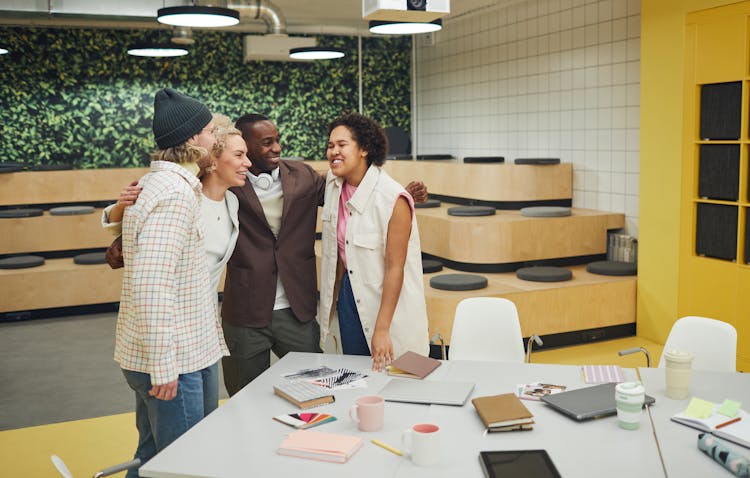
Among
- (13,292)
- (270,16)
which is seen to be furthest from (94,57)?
(13,292)

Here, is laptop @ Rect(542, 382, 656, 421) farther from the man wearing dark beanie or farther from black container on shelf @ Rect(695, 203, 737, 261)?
black container on shelf @ Rect(695, 203, 737, 261)

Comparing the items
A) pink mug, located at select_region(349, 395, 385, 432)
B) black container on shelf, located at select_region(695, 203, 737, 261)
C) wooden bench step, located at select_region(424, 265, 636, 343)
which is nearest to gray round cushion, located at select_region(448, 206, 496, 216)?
wooden bench step, located at select_region(424, 265, 636, 343)

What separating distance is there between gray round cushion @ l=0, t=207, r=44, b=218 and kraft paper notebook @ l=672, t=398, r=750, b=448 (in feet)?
22.9

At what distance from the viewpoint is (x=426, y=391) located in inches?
102

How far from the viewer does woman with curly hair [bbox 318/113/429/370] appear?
309cm

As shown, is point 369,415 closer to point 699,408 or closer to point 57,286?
point 699,408

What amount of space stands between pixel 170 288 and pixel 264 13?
20.1ft

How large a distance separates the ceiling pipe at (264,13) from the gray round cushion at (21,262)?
3126mm

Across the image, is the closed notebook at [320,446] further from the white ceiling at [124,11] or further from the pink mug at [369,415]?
the white ceiling at [124,11]

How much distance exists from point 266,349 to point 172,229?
111cm

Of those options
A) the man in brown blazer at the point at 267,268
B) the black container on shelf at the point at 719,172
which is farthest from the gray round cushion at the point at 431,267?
the man in brown blazer at the point at 267,268

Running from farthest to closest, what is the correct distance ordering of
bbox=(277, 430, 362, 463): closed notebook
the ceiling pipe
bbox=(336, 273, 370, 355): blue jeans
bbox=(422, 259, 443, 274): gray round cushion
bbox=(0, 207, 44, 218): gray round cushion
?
the ceiling pipe → bbox=(0, 207, 44, 218): gray round cushion → bbox=(422, 259, 443, 274): gray round cushion → bbox=(336, 273, 370, 355): blue jeans → bbox=(277, 430, 362, 463): closed notebook

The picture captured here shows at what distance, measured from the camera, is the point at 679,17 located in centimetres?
546

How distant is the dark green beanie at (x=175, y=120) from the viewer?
2.48m
